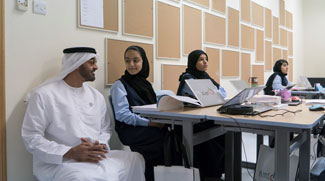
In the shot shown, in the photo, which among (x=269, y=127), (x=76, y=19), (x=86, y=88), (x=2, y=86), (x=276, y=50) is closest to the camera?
(x=269, y=127)

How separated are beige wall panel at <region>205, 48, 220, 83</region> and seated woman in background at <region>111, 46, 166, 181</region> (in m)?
1.87

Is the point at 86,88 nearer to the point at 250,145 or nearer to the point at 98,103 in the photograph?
the point at 98,103

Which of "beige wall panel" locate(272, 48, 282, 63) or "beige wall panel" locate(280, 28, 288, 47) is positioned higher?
"beige wall panel" locate(280, 28, 288, 47)

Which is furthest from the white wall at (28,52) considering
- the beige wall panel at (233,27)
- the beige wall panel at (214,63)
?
the beige wall panel at (233,27)

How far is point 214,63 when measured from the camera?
430 cm

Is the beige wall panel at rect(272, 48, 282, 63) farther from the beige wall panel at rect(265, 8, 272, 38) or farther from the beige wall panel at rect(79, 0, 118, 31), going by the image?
the beige wall panel at rect(79, 0, 118, 31)

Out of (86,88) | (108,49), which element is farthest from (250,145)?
(86,88)

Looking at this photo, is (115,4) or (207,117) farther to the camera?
(115,4)

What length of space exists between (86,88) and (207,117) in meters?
0.97

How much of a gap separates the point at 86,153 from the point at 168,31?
2115 mm

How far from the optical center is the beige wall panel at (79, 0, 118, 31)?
2.69 meters

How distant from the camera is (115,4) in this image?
9.20ft

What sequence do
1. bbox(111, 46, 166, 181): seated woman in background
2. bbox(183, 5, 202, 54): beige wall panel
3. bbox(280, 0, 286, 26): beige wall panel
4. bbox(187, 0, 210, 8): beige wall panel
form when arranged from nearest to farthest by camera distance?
bbox(111, 46, 166, 181): seated woman in background
bbox(183, 5, 202, 54): beige wall panel
bbox(187, 0, 210, 8): beige wall panel
bbox(280, 0, 286, 26): beige wall panel

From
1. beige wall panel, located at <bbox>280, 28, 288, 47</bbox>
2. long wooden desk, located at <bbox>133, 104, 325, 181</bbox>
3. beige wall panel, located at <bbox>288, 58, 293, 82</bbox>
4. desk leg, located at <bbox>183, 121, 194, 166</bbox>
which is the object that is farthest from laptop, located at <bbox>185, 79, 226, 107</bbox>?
beige wall panel, located at <bbox>288, 58, 293, 82</bbox>
